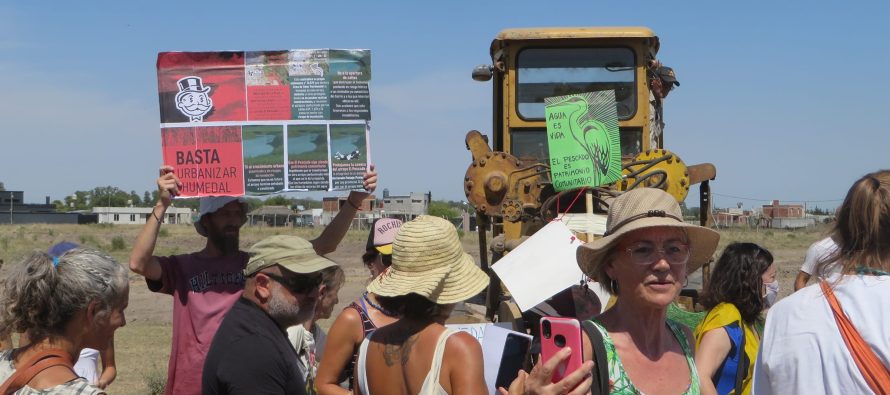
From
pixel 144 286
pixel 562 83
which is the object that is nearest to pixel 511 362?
pixel 562 83

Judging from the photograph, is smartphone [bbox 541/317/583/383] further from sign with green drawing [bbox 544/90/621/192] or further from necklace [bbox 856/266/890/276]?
sign with green drawing [bbox 544/90/621/192]

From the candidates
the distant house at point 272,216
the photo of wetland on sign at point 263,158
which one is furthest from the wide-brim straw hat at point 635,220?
the distant house at point 272,216

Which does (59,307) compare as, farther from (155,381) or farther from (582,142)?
(155,381)

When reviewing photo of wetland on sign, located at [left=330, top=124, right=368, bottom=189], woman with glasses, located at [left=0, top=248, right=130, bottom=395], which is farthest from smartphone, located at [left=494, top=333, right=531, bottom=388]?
photo of wetland on sign, located at [left=330, top=124, right=368, bottom=189]

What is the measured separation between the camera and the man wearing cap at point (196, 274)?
467cm

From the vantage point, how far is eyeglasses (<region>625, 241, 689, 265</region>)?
3006 millimetres

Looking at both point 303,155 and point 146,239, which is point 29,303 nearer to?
point 146,239

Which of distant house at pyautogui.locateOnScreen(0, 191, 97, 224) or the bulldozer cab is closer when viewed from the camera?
the bulldozer cab

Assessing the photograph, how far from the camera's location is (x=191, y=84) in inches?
188

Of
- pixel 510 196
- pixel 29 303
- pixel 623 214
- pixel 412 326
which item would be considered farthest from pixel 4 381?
pixel 510 196

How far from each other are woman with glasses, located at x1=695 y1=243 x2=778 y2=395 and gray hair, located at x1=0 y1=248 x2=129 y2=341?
2342 millimetres

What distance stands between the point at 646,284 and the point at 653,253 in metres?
0.11

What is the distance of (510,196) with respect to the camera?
654 cm

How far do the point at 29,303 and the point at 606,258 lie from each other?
1.88m
